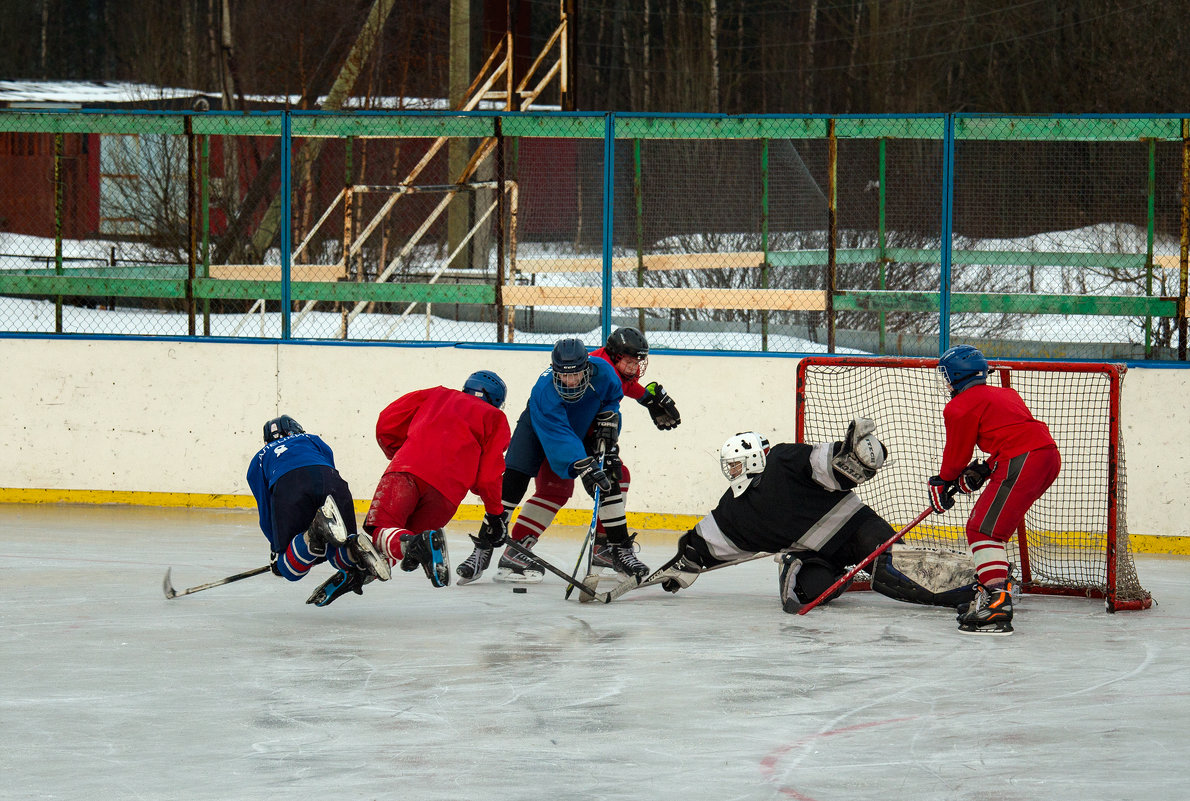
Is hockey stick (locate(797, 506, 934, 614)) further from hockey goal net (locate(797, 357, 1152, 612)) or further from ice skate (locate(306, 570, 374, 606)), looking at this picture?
ice skate (locate(306, 570, 374, 606))

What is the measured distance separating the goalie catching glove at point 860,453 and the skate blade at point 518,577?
1.57 meters

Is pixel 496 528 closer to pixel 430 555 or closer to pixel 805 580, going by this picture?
pixel 430 555

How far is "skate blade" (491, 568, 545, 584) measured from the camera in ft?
21.6

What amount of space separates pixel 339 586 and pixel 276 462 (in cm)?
55

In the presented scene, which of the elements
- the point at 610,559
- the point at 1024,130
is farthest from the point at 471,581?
the point at 1024,130

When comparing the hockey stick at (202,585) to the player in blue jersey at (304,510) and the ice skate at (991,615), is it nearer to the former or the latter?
the player in blue jersey at (304,510)

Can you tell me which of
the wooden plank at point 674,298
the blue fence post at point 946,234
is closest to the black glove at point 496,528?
the wooden plank at point 674,298

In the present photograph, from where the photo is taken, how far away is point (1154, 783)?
3.72 metres

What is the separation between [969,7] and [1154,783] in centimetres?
2238

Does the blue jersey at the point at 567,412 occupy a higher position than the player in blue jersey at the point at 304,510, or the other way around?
the blue jersey at the point at 567,412

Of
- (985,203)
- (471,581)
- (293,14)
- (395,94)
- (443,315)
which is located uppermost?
(293,14)

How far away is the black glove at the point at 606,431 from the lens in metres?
6.42

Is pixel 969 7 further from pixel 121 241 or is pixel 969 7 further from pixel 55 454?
pixel 55 454

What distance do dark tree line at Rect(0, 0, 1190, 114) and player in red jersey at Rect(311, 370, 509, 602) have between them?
11953 mm
